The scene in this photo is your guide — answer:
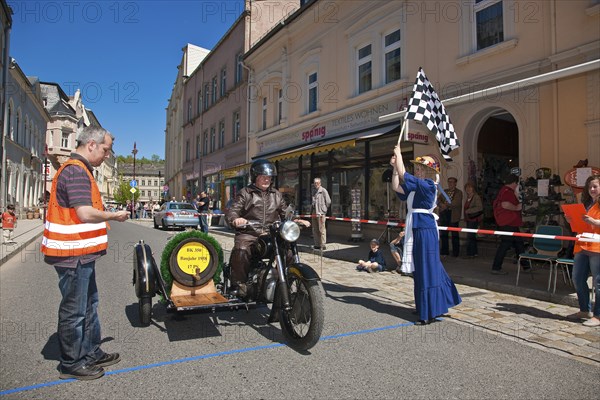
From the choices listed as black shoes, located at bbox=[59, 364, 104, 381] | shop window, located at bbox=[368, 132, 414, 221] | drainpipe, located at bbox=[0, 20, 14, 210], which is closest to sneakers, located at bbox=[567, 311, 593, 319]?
black shoes, located at bbox=[59, 364, 104, 381]

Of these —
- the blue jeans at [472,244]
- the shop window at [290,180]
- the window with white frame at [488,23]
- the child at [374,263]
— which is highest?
the window with white frame at [488,23]

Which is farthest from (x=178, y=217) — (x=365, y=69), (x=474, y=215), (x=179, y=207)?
(x=474, y=215)

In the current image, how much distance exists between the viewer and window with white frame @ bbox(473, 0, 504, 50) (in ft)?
31.1

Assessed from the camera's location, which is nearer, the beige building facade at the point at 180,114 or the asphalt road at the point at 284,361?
the asphalt road at the point at 284,361

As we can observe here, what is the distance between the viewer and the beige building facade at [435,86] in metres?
7.94

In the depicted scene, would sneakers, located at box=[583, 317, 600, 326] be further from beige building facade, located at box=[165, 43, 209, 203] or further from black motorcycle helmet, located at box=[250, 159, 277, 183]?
beige building facade, located at box=[165, 43, 209, 203]

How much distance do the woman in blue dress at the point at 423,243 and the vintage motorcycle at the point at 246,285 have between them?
5.35ft

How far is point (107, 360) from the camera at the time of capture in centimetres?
337

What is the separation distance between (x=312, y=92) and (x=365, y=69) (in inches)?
129

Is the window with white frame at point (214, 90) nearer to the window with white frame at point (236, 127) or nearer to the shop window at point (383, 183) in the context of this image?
the window with white frame at point (236, 127)

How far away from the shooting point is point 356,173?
13828mm

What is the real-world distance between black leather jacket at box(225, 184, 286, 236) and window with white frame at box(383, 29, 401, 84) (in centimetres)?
904

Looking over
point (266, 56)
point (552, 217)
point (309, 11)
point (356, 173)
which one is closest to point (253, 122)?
point (266, 56)

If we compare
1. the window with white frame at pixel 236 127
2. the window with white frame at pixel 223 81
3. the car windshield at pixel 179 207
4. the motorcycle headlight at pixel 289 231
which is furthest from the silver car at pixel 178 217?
the motorcycle headlight at pixel 289 231
